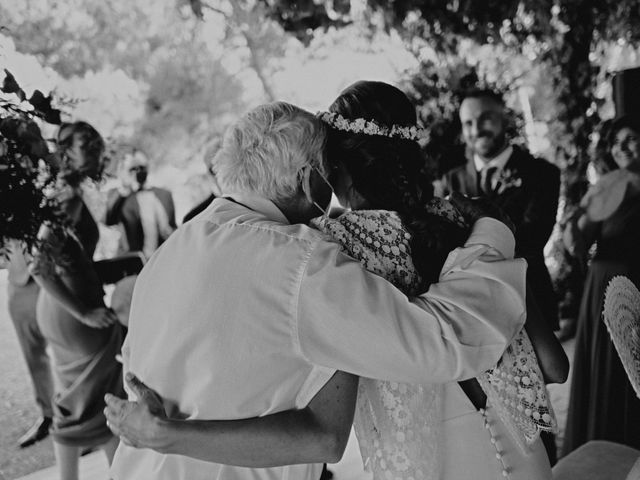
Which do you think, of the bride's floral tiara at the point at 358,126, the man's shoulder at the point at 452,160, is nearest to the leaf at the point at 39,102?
the bride's floral tiara at the point at 358,126

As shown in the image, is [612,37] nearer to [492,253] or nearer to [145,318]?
[492,253]

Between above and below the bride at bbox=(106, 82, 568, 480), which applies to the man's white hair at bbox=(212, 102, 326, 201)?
above

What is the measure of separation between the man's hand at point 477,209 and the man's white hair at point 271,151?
41cm

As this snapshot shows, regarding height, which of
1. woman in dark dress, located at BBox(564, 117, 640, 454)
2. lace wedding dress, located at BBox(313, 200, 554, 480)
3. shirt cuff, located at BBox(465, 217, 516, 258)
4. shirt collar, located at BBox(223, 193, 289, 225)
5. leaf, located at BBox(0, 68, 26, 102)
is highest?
leaf, located at BBox(0, 68, 26, 102)

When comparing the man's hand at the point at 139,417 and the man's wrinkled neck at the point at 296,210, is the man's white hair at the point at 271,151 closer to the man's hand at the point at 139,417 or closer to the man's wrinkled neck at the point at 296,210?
the man's wrinkled neck at the point at 296,210

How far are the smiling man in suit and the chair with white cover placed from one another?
118 cm

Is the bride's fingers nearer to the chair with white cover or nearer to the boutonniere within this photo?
the chair with white cover

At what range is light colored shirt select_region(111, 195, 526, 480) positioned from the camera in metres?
1.12

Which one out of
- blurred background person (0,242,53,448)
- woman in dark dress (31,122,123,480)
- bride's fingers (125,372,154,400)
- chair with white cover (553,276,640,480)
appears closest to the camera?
bride's fingers (125,372,154,400)

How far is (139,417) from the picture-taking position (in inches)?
46.7

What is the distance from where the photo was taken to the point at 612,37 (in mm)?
5176

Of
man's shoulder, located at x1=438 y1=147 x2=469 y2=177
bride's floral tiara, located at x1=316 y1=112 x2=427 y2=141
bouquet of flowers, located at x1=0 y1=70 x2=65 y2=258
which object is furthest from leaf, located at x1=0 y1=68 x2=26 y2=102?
man's shoulder, located at x1=438 y1=147 x2=469 y2=177

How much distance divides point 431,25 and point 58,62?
2447 mm

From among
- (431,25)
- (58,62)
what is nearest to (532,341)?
(431,25)
